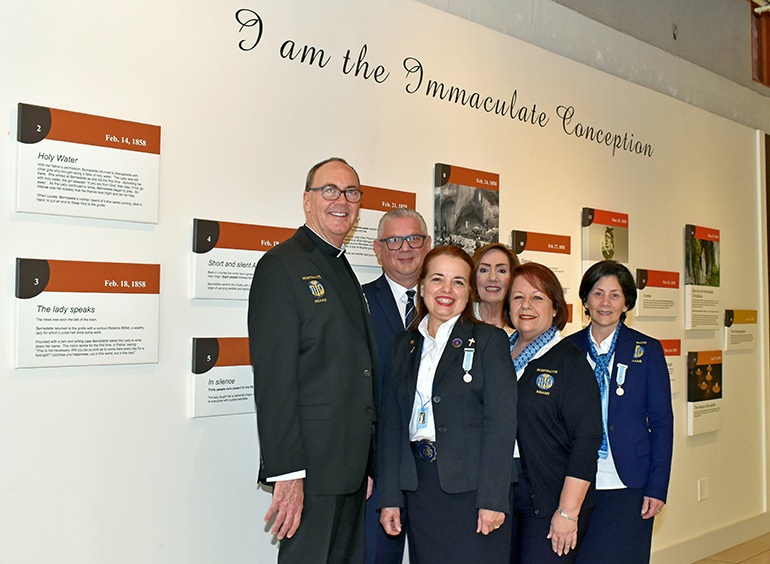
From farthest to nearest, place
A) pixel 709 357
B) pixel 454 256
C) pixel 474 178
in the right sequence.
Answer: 1. pixel 709 357
2. pixel 474 178
3. pixel 454 256

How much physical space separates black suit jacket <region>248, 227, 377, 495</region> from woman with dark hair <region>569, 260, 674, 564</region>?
109 cm

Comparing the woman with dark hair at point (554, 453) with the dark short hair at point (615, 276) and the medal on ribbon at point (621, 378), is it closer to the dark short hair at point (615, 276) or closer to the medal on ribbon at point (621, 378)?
the medal on ribbon at point (621, 378)

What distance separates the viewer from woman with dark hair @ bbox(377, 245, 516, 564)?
7.72ft

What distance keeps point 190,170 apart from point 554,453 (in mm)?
1664

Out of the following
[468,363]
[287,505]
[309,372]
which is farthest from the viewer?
[468,363]

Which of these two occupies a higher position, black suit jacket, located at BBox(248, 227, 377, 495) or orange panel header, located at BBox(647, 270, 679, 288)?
orange panel header, located at BBox(647, 270, 679, 288)

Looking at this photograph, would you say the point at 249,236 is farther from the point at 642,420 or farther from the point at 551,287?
the point at 642,420

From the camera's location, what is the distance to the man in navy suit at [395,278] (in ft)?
9.55

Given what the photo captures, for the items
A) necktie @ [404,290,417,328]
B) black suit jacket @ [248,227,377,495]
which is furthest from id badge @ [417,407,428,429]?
necktie @ [404,290,417,328]

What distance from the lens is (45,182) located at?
2.33 meters

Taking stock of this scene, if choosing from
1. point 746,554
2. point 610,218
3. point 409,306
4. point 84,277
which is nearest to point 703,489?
point 746,554

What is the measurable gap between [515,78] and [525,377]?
203cm

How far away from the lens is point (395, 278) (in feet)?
9.98

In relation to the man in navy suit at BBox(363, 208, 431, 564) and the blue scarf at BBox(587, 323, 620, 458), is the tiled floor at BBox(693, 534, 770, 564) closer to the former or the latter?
the blue scarf at BBox(587, 323, 620, 458)
